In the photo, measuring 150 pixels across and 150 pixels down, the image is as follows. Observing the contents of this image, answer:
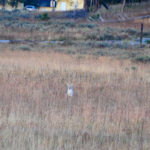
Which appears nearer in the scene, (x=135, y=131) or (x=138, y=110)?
(x=135, y=131)

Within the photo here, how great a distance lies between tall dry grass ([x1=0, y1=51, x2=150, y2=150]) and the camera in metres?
4.99

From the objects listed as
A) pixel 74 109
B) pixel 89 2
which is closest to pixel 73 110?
pixel 74 109

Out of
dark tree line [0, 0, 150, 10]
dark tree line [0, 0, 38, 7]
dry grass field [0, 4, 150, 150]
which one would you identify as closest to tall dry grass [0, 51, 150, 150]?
dry grass field [0, 4, 150, 150]

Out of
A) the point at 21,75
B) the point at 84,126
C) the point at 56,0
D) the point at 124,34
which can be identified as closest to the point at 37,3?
the point at 56,0

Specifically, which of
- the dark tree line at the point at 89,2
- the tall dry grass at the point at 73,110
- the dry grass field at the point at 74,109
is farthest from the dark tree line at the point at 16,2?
the tall dry grass at the point at 73,110

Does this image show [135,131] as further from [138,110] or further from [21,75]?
[21,75]

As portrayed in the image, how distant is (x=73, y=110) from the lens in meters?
6.78

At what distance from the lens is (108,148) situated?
15.7 ft

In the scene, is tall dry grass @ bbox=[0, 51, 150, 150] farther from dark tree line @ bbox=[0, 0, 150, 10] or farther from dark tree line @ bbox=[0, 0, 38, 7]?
dark tree line @ bbox=[0, 0, 38, 7]

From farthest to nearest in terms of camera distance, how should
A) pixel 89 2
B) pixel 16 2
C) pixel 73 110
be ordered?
pixel 16 2, pixel 89 2, pixel 73 110

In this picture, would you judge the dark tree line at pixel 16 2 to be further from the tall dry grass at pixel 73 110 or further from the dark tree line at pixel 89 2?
the tall dry grass at pixel 73 110

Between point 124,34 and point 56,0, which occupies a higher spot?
point 56,0

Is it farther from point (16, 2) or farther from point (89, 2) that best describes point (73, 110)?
point (16, 2)

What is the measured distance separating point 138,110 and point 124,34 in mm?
28541
